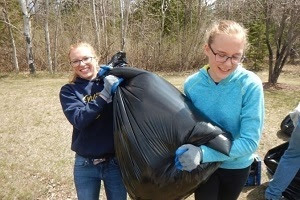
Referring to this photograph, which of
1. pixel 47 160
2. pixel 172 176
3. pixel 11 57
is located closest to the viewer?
pixel 172 176

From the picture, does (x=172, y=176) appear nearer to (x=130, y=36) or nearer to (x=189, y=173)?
(x=189, y=173)

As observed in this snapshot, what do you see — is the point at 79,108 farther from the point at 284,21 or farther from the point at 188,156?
the point at 284,21

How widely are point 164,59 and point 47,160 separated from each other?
1331cm

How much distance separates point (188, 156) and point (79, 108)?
70 centimetres

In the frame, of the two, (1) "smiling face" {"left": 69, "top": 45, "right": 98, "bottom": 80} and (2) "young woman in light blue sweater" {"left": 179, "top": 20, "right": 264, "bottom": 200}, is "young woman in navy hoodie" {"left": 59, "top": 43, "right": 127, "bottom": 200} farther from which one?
(2) "young woman in light blue sweater" {"left": 179, "top": 20, "right": 264, "bottom": 200}

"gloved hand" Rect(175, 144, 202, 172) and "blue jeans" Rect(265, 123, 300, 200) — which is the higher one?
"gloved hand" Rect(175, 144, 202, 172)

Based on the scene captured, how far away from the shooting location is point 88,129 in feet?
6.10

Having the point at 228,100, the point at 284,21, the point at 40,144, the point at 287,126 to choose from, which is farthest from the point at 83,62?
the point at 284,21

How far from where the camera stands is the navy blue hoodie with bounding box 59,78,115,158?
73.0 inches

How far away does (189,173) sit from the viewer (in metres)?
1.57

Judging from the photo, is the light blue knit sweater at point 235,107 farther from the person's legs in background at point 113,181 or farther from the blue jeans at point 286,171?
the blue jeans at point 286,171

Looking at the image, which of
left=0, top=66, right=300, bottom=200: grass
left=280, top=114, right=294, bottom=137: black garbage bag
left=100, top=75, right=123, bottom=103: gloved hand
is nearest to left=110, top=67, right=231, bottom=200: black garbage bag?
left=100, top=75, right=123, bottom=103: gloved hand

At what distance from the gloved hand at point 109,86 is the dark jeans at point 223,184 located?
0.72m

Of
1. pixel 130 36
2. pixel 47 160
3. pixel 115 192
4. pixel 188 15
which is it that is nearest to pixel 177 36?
pixel 188 15
